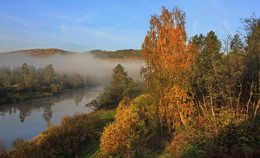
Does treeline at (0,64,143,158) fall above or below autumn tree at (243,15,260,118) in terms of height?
below

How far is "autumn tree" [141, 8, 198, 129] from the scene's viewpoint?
9938mm

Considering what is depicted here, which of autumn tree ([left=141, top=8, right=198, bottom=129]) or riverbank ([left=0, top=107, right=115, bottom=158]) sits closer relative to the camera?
autumn tree ([left=141, top=8, right=198, bottom=129])

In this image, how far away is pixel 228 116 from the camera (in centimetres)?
620

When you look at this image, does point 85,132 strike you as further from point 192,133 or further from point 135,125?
point 192,133

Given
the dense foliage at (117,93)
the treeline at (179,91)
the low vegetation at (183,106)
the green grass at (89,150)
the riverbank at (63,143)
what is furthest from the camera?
the dense foliage at (117,93)

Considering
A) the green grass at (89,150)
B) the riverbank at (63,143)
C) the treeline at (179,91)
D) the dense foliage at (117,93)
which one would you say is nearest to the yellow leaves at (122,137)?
the treeline at (179,91)

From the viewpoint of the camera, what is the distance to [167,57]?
10.0 metres

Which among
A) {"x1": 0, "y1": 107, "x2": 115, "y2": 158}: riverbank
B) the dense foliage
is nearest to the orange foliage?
{"x1": 0, "y1": 107, "x2": 115, "y2": 158}: riverbank

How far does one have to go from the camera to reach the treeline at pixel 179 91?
772 cm

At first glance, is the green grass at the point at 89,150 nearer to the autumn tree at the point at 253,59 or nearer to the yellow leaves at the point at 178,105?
the yellow leaves at the point at 178,105

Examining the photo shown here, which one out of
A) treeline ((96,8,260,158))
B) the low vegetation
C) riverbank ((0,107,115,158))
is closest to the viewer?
the low vegetation

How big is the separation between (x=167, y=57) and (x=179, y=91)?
216cm

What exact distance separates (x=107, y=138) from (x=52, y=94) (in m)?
60.5

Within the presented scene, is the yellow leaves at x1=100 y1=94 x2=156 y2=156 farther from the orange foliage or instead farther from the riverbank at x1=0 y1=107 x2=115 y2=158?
the riverbank at x1=0 y1=107 x2=115 y2=158
